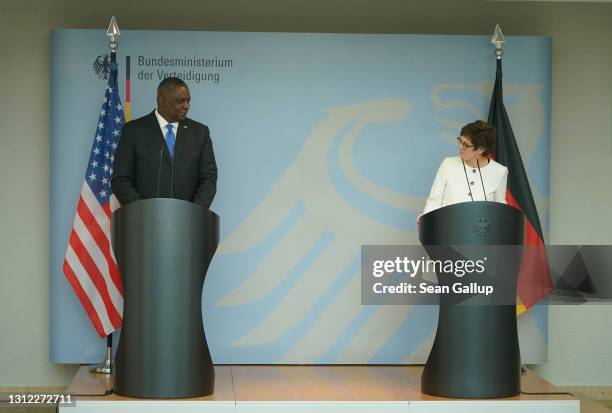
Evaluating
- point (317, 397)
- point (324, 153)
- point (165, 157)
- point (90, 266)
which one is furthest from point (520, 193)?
point (90, 266)

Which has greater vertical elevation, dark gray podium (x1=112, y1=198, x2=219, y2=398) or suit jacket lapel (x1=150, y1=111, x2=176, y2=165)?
suit jacket lapel (x1=150, y1=111, x2=176, y2=165)

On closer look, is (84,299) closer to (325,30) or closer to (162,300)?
(162,300)

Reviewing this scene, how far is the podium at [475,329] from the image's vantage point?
5.25m

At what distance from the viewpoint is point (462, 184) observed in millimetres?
5910

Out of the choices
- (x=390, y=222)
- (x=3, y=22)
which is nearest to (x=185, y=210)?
(x=390, y=222)

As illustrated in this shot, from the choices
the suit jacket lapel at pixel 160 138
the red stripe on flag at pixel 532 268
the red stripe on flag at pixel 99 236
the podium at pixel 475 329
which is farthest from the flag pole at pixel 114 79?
the red stripe on flag at pixel 532 268

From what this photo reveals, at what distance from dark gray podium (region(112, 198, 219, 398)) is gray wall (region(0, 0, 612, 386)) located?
1.94m

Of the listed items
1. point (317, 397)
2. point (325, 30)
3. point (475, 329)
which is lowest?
point (317, 397)

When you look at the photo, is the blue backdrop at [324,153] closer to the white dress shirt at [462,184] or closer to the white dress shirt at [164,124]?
the white dress shirt at [164,124]

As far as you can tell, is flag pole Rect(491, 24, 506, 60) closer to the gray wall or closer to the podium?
the gray wall

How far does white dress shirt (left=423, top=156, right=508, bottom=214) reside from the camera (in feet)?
19.3

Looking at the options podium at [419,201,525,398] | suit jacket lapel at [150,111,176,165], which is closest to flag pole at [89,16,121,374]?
suit jacket lapel at [150,111,176,165]

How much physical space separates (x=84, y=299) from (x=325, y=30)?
101 inches

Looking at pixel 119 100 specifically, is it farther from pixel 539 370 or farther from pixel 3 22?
pixel 539 370
